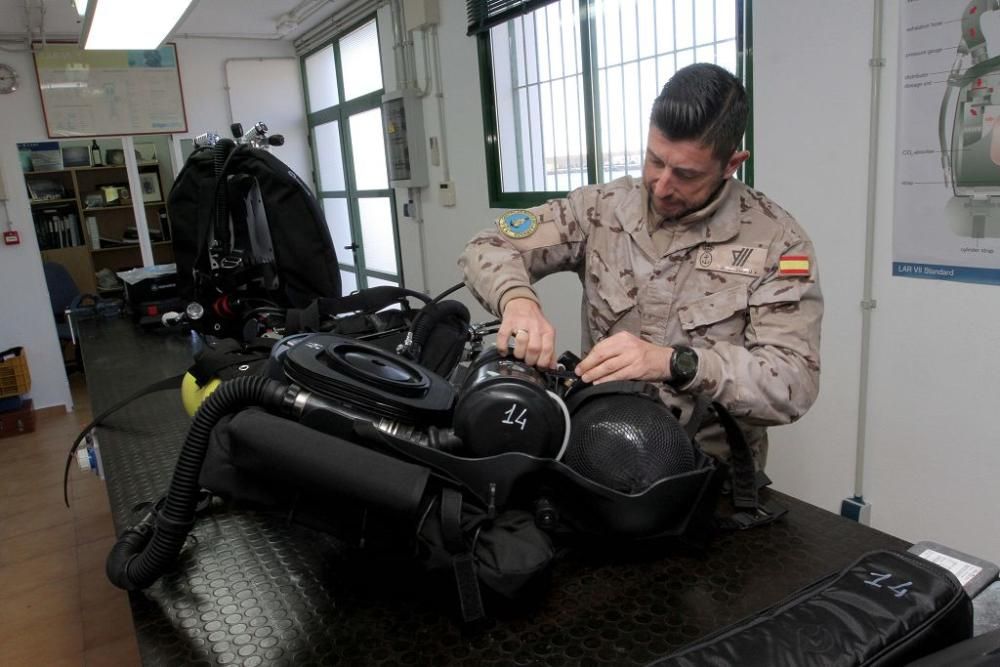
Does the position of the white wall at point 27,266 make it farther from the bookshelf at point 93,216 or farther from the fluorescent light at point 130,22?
the fluorescent light at point 130,22

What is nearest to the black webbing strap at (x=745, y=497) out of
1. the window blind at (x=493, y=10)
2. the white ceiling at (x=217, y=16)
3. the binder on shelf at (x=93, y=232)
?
the window blind at (x=493, y=10)

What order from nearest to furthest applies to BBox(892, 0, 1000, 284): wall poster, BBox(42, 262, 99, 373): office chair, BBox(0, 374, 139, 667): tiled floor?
BBox(892, 0, 1000, 284): wall poster
BBox(0, 374, 139, 667): tiled floor
BBox(42, 262, 99, 373): office chair

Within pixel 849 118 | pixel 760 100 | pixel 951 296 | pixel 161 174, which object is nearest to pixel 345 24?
pixel 161 174

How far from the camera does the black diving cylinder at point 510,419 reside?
87 centimetres

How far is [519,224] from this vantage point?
152 cm

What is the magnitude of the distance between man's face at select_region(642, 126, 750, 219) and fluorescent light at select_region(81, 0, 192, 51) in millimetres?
2263

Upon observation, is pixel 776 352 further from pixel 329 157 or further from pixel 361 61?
pixel 329 157

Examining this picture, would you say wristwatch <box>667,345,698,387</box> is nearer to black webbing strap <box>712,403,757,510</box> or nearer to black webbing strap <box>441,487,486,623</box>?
black webbing strap <box>712,403,757,510</box>

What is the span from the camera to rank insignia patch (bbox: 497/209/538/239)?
1.50 metres

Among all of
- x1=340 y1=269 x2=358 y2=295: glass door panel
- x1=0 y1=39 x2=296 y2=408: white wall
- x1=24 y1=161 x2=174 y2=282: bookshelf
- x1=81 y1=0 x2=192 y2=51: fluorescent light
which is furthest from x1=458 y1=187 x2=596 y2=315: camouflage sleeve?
x1=24 y1=161 x2=174 y2=282: bookshelf

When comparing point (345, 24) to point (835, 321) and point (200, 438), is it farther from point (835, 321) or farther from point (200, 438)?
point (200, 438)

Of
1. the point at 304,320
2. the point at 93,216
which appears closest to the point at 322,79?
the point at 93,216

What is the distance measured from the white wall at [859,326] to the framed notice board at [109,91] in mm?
5182

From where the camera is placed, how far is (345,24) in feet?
17.6
